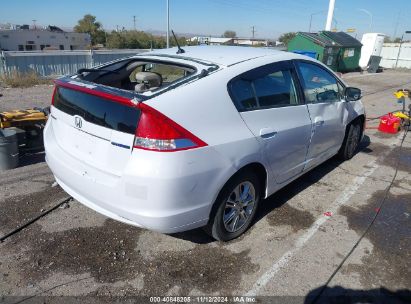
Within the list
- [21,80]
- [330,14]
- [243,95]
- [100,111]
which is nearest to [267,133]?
[243,95]

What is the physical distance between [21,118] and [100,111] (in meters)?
2.99

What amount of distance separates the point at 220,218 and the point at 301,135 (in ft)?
4.36

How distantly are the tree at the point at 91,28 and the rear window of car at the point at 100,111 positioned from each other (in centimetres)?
8180

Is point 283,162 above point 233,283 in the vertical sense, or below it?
above

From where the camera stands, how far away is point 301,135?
3604mm

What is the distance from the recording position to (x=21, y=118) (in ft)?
16.2

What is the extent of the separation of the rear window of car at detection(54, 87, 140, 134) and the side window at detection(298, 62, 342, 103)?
2.13 meters

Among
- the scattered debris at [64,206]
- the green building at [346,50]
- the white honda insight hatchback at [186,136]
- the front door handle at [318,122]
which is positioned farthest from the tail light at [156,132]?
the green building at [346,50]

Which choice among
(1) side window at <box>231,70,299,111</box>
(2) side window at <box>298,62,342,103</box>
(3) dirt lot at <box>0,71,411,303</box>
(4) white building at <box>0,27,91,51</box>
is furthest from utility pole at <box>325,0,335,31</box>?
(4) white building at <box>0,27,91,51</box>

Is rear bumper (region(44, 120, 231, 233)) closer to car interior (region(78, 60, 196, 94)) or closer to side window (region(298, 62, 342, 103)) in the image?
car interior (region(78, 60, 196, 94))

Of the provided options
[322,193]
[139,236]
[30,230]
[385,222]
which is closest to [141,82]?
[139,236]

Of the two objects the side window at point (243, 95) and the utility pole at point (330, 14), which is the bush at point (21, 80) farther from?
the utility pole at point (330, 14)

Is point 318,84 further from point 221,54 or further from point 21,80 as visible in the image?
point 21,80

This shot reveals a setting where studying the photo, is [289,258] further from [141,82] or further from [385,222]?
[141,82]
